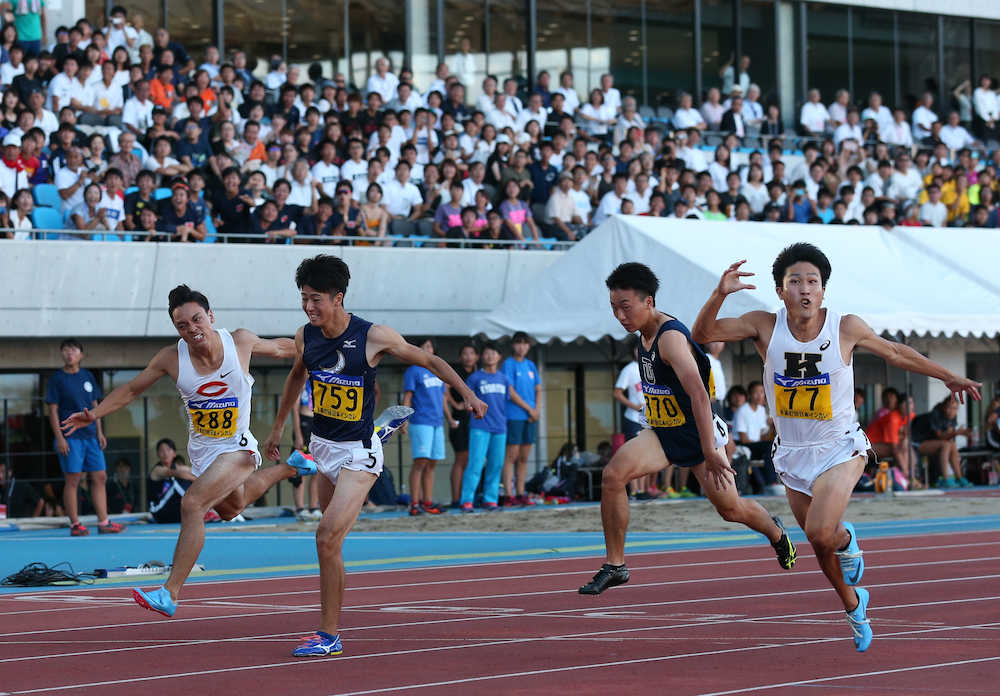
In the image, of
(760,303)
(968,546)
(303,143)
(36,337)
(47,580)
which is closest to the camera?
(47,580)

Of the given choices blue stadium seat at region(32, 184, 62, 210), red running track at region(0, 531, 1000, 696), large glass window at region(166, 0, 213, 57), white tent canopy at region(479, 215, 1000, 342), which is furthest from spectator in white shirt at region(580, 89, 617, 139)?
red running track at region(0, 531, 1000, 696)

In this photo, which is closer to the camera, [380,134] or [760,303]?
[760,303]

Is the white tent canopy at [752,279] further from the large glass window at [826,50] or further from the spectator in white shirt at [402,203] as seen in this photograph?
the large glass window at [826,50]

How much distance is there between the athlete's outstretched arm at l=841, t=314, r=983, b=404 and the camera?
26.2ft

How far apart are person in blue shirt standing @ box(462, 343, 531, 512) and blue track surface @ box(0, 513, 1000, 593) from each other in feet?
9.01

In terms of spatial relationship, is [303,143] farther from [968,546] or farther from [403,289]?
[968,546]

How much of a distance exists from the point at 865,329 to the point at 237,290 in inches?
540

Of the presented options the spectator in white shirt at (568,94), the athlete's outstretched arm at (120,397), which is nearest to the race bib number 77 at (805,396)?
the athlete's outstretched arm at (120,397)

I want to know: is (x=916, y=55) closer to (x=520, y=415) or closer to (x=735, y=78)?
(x=735, y=78)

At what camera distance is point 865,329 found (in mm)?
8258

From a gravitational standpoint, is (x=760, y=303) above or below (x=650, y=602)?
above

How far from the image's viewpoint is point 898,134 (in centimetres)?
3045

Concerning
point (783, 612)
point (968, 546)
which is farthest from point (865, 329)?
point (968, 546)

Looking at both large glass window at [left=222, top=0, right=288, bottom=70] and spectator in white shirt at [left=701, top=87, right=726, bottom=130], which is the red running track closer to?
large glass window at [left=222, top=0, right=288, bottom=70]
